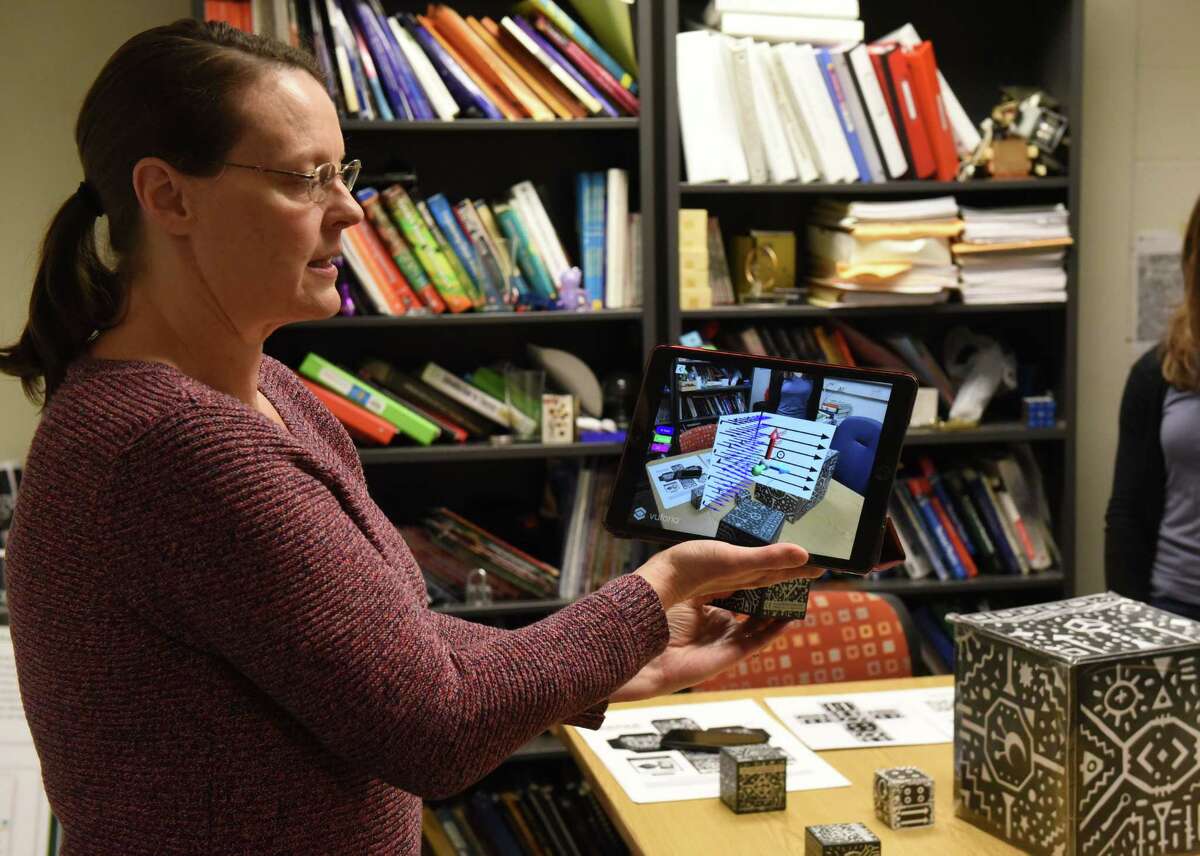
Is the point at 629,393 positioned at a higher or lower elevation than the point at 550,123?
lower

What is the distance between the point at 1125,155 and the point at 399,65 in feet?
6.73

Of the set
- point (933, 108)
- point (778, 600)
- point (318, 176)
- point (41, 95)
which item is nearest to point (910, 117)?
point (933, 108)

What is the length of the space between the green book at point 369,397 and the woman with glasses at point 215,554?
1.86m

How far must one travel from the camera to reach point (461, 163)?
327 cm

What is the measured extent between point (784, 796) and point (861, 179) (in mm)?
1895

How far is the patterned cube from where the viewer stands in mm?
1372

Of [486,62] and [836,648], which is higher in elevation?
[486,62]

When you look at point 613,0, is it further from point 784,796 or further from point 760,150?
point 784,796

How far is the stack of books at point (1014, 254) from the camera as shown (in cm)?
317

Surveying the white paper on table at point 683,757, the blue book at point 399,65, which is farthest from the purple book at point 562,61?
the white paper on table at point 683,757

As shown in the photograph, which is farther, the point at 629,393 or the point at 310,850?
the point at 629,393

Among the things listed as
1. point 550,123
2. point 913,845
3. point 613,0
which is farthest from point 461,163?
point 913,845

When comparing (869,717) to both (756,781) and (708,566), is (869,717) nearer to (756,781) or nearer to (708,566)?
(756,781)

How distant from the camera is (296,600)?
95 centimetres
